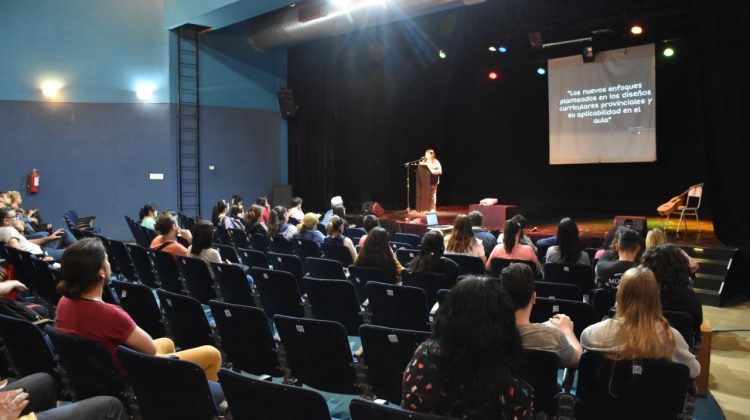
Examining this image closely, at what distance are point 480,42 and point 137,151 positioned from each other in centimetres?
741

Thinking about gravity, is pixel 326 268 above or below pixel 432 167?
below

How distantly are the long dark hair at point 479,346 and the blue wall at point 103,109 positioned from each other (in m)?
12.1

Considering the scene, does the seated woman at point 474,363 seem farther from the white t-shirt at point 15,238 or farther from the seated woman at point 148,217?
the seated woman at point 148,217

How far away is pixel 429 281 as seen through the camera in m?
4.46

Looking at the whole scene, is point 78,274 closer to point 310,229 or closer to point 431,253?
point 431,253

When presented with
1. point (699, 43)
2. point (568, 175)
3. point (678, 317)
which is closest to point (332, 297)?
point (678, 317)

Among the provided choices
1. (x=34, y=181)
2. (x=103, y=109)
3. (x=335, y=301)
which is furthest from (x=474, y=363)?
(x=103, y=109)

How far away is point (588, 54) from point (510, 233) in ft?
24.8

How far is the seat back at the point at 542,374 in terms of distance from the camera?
2.56 meters

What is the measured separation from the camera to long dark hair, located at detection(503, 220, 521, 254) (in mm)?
5293

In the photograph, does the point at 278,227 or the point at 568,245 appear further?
the point at 278,227

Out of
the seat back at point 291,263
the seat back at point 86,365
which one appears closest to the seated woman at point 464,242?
the seat back at point 291,263

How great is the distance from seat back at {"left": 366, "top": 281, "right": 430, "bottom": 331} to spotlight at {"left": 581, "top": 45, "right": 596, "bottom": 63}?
30.2 ft

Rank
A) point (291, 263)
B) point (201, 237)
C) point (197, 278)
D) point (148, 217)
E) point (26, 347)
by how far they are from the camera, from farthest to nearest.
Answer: point (148, 217)
point (291, 263)
point (201, 237)
point (197, 278)
point (26, 347)
